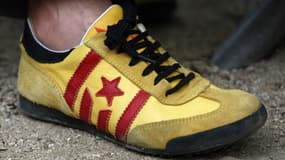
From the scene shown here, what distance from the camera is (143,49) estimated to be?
101cm

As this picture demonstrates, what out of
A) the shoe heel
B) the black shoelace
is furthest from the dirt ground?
the black shoelace

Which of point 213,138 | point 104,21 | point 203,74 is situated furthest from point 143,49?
point 203,74

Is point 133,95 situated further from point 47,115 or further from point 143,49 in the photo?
point 47,115

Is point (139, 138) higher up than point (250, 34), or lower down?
higher up

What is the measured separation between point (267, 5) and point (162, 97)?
605mm

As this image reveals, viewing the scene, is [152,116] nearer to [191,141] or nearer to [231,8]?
[191,141]

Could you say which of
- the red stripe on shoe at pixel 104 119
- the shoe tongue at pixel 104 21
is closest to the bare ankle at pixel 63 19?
the shoe tongue at pixel 104 21

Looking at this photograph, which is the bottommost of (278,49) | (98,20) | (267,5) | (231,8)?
(231,8)

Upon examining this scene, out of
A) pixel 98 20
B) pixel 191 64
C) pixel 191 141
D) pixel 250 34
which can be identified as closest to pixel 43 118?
pixel 98 20

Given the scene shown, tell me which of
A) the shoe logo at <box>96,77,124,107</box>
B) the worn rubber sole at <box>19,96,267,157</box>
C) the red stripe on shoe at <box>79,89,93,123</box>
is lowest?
the worn rubber sole at <box>19,96,267,157</box>

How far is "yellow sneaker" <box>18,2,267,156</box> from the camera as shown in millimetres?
912

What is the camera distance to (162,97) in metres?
0.95

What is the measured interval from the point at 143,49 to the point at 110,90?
0.28 feet

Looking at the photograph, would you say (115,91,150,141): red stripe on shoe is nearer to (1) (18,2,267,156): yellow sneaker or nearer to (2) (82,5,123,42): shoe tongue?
(1) (18,2,267,156): yellow sneaker
